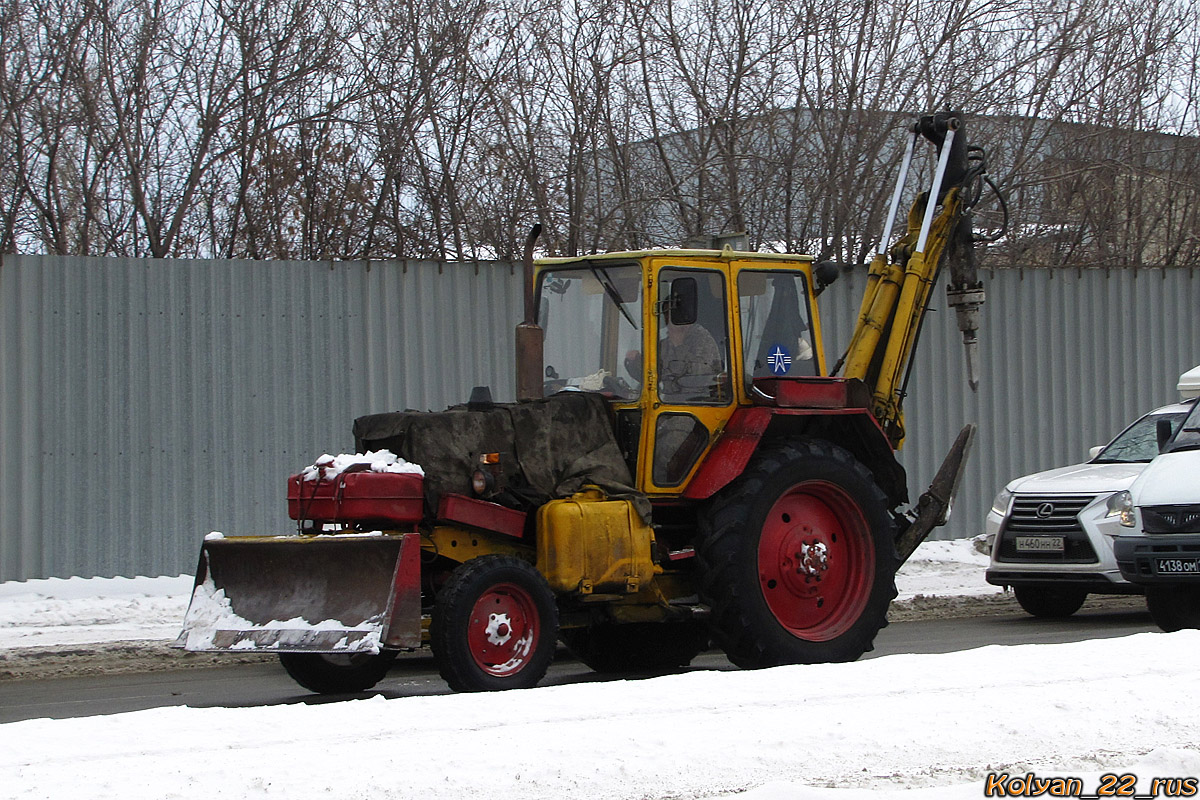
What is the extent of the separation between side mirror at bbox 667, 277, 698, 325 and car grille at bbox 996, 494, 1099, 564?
4.44 metres

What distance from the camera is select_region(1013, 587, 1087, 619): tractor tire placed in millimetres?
12852

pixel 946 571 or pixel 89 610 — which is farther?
pixel 946 571

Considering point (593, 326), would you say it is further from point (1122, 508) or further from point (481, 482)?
point (1122, 508)

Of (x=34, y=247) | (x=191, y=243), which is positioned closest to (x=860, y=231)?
(x=191, y=243)

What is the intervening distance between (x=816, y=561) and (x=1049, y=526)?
132 inches

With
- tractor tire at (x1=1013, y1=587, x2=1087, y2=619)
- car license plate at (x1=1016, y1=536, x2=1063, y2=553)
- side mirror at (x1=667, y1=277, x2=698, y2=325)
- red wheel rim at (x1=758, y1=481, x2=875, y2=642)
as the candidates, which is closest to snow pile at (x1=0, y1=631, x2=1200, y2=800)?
red wheel rim at (x1=758, y1=481, x2=875, y2=642)

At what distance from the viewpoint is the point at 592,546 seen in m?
8.73

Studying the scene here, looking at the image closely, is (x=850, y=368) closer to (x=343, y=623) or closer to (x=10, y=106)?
(x=343, y=623)

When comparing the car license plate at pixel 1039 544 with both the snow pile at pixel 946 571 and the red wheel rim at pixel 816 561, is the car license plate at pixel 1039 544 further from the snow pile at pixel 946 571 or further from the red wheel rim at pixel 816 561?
the red wheel rim at pixel 816 561

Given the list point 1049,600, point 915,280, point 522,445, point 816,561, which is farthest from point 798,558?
point 1049,600

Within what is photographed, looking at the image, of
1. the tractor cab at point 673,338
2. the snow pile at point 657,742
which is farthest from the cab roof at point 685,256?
the snow pile at point 657,742

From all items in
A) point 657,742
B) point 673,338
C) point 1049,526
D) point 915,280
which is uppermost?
point 915,280

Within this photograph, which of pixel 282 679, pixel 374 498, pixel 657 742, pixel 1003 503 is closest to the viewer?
pixel 657 742

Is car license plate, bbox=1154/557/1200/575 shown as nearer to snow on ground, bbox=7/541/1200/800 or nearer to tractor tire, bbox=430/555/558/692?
snow on ground, bbox=7/541/1200/800
